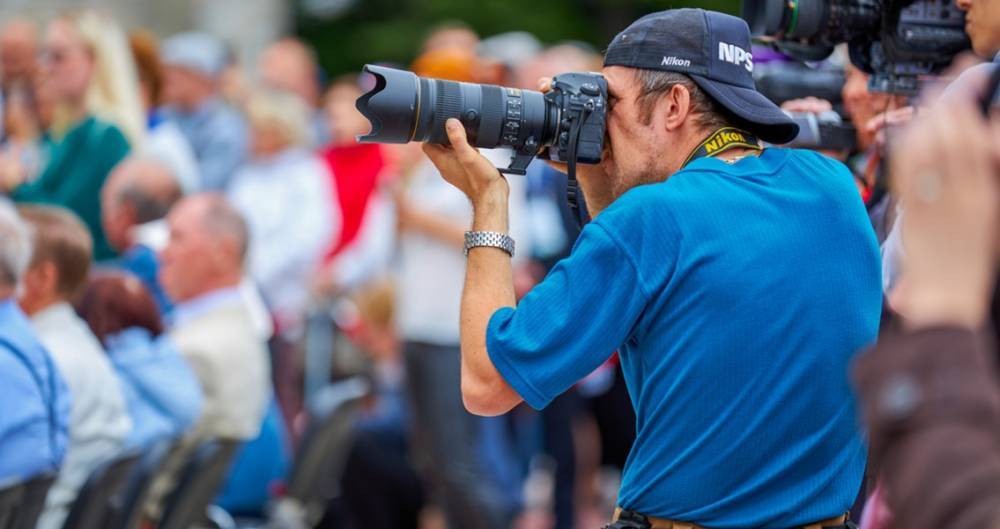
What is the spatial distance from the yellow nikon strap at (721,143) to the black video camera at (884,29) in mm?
808

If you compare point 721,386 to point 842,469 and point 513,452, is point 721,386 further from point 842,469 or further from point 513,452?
point 513,452

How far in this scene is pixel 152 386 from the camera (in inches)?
197

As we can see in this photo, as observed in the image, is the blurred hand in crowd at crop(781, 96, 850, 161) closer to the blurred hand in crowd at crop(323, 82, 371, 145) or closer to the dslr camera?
the dslr camera

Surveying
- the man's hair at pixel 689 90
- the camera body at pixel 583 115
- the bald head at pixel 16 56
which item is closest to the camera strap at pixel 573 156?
the camera body at pixel 583 115

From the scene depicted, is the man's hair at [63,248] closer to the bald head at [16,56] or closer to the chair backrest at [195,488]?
the chair backrest at [195,488]

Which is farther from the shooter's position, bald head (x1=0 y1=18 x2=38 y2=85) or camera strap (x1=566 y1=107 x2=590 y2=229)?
bald head (x1=0 y1=18 x2=38 y2=85)

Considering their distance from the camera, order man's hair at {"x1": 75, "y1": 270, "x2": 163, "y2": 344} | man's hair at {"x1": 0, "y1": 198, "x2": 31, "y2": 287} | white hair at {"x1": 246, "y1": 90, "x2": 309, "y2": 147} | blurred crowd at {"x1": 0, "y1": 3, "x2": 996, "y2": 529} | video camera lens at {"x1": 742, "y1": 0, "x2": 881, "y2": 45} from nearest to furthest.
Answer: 1. video camera lens at {"x1": 742, "y1": 0, "x2": 881, "y2": 45}
2. man's hair at {"x1": 0, "y1": 198, "x2": 31, "y2": 287}
3. blurred crowd at {"x1": 0, "y1": 3, "x2": 996, "y2": 529}
4. man's hair at {"x1": 75, "y1": 270, "x2": 163, "y2": 344}
5. white hair at {"x1": 246, "y1": 90, "x2": 309, "y2": 147}

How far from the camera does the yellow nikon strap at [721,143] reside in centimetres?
295

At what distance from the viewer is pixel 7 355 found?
4.05 m

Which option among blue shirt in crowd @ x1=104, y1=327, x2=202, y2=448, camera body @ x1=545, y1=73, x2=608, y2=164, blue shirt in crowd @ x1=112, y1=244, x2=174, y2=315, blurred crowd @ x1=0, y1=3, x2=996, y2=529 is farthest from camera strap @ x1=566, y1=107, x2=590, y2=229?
blue shirt in crowd @ x1=112, y1=244, x2=174, y2=315

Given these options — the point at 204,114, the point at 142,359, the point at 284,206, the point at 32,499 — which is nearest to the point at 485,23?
the point at 204,114

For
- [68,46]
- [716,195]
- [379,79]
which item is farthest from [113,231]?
[716,195]

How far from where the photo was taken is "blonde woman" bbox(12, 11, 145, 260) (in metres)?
6.96

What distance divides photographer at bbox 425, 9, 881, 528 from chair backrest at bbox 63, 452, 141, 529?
2.01 metres
